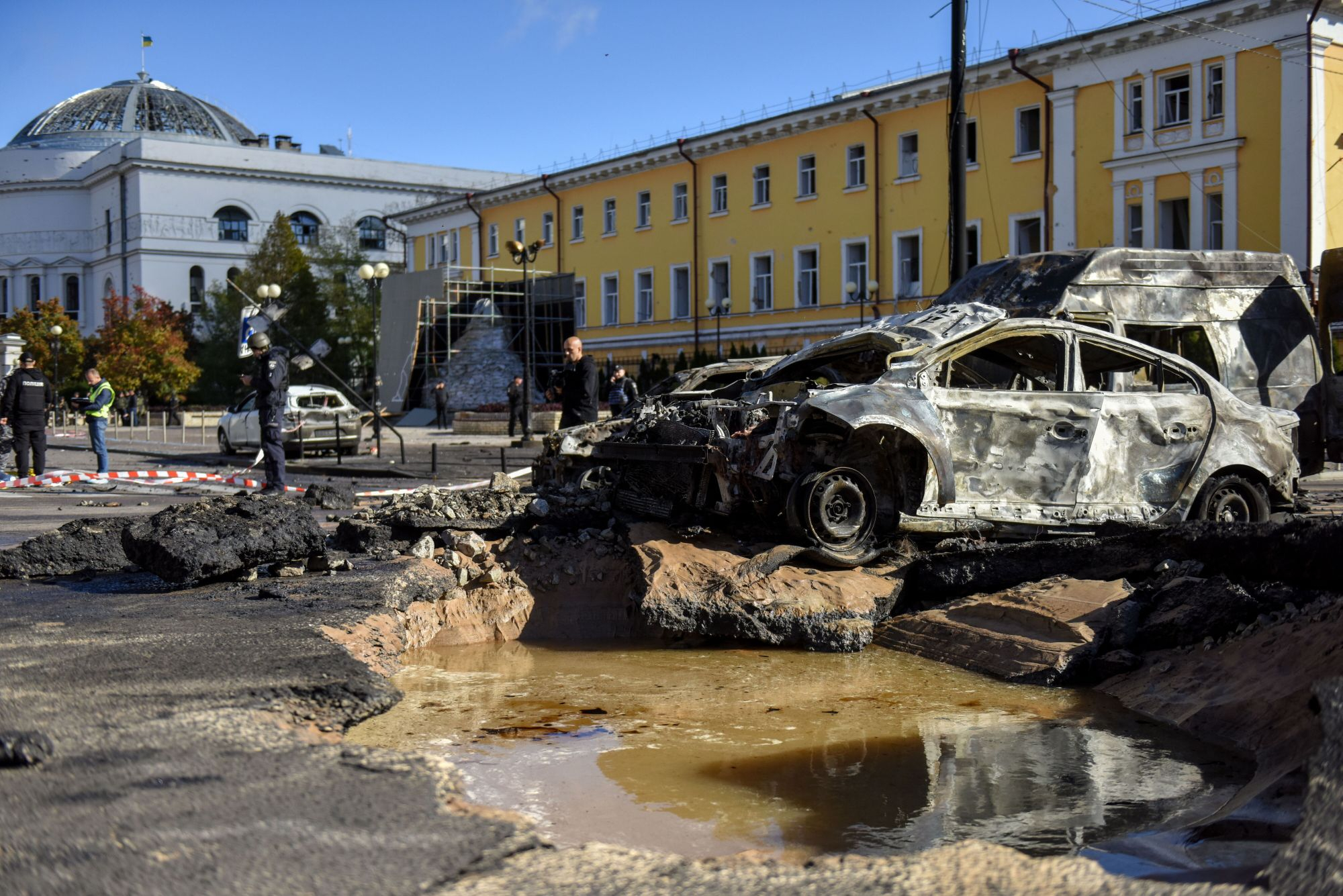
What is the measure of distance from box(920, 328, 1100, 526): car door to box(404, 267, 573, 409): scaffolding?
42645mm

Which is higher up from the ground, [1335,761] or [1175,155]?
[1175,155]

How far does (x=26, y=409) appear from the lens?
1834 cm

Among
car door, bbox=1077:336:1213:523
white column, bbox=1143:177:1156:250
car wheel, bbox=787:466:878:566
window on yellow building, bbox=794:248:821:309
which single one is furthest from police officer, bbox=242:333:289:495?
window on yellow building, bbox=794:248:821:309

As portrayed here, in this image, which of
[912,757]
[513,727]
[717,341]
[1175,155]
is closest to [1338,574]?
[912,757]

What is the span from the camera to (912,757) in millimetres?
4969

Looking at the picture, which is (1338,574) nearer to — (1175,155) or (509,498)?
(509,498)

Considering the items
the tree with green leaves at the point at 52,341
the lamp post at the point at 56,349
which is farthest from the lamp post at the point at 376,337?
the tree with green leaves at the point at 52,341

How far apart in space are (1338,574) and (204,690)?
5.07m

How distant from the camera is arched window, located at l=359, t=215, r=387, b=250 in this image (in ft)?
262

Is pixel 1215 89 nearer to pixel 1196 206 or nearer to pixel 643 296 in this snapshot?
pixel 1196 206

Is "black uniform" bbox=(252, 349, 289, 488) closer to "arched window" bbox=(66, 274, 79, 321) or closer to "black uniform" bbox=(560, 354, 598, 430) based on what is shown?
"black uniform" bbox=(560, 354, 598, 430)

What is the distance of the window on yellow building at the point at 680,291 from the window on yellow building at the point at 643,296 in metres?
1.53

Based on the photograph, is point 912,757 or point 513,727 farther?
point 513,727

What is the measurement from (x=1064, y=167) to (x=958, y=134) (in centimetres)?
1920
